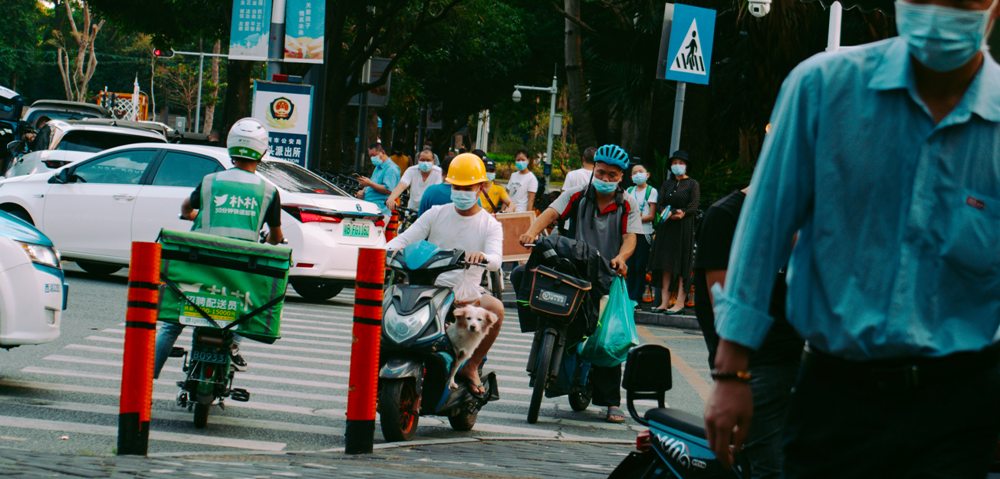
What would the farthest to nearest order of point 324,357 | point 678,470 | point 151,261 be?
point 324,357 < point 151,261 < point 678,470

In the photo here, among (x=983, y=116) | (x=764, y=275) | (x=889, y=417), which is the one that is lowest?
(x=889, y=417)

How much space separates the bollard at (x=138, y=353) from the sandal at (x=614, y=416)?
12.4ft

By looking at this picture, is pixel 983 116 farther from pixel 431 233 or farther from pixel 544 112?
pixel 544 112

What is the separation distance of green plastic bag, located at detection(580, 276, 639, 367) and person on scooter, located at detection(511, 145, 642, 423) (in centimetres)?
19

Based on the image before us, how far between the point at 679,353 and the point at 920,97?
459 inches

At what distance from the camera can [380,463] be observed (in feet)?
23.7

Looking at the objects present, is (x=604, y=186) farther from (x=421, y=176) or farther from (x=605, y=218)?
(x=421, y=176)

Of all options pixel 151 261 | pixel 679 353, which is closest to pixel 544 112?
pixel 679 353

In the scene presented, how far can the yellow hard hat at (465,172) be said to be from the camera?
8.82 metres

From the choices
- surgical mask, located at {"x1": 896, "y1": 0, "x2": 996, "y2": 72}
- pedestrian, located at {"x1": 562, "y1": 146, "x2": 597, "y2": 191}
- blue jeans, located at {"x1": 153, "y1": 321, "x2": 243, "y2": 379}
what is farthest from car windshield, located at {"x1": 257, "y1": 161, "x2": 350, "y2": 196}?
surgical mask, located at {"x1": 896, "y1": 0, "x2": 996, "y2": 72}

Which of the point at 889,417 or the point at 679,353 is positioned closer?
the point at 889,417

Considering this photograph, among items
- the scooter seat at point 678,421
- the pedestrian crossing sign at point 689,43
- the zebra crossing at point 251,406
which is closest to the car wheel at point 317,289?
the zebra crossing at point 251,406

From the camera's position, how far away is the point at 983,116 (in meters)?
2.79

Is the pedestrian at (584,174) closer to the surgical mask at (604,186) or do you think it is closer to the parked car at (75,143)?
the surgical mask at (604,186)
